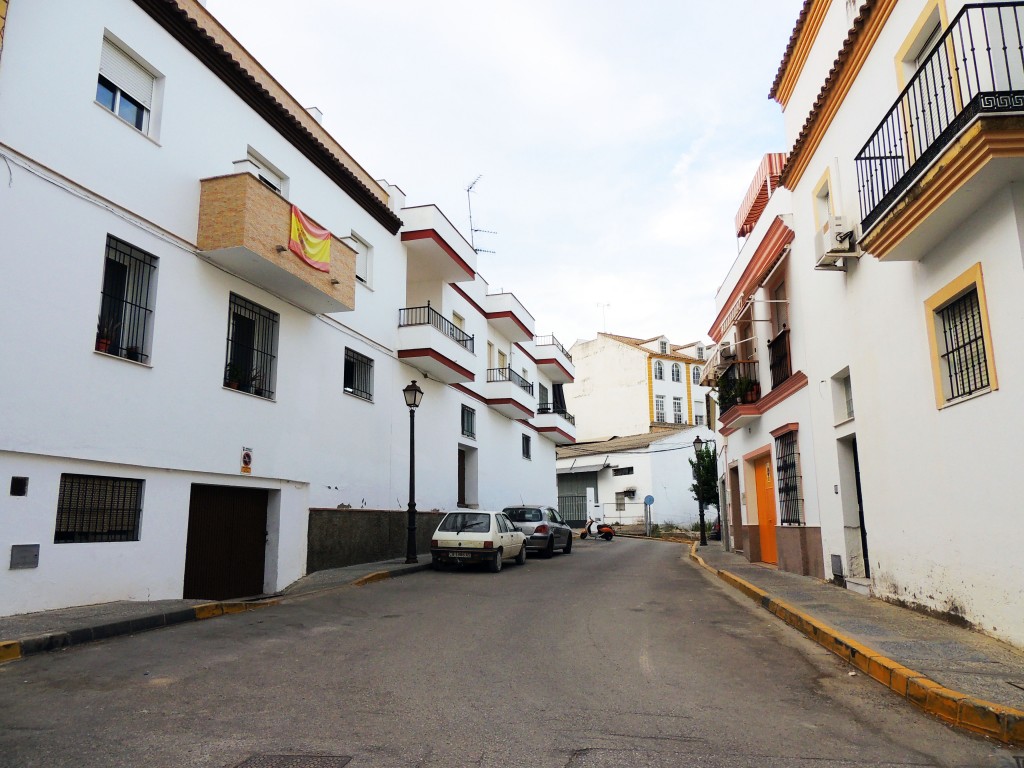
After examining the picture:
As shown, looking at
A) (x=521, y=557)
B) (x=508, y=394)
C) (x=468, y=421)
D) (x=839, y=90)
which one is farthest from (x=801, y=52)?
(x=508, y=394)

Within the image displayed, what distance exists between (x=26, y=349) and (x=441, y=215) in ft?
43.0

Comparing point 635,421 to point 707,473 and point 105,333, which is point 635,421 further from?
point 105,333

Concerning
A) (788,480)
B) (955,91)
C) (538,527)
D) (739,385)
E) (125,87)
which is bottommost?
(538,527)

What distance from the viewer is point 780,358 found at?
595 inches

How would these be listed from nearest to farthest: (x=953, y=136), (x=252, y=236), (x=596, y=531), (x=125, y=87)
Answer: (x=953, y=136) → (x=125, y=87) → (x=252, y=236) → (x=596, y=531)

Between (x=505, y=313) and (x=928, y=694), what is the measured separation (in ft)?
75.8

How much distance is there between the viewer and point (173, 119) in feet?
38.9

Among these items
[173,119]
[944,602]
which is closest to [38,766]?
[944,602]

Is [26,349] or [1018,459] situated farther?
[26,349]

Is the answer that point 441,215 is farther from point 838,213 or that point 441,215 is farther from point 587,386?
point 587,386

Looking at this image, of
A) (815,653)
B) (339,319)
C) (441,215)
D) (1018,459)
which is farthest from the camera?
(441,215)

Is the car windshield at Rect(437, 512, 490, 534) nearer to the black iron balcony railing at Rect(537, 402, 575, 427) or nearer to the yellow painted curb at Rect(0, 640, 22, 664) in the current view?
the yellow painted curb at Rect(0, 640, 22, 664)

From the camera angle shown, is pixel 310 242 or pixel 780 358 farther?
pixel 780 358

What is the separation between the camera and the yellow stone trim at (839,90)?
929 centimetres
